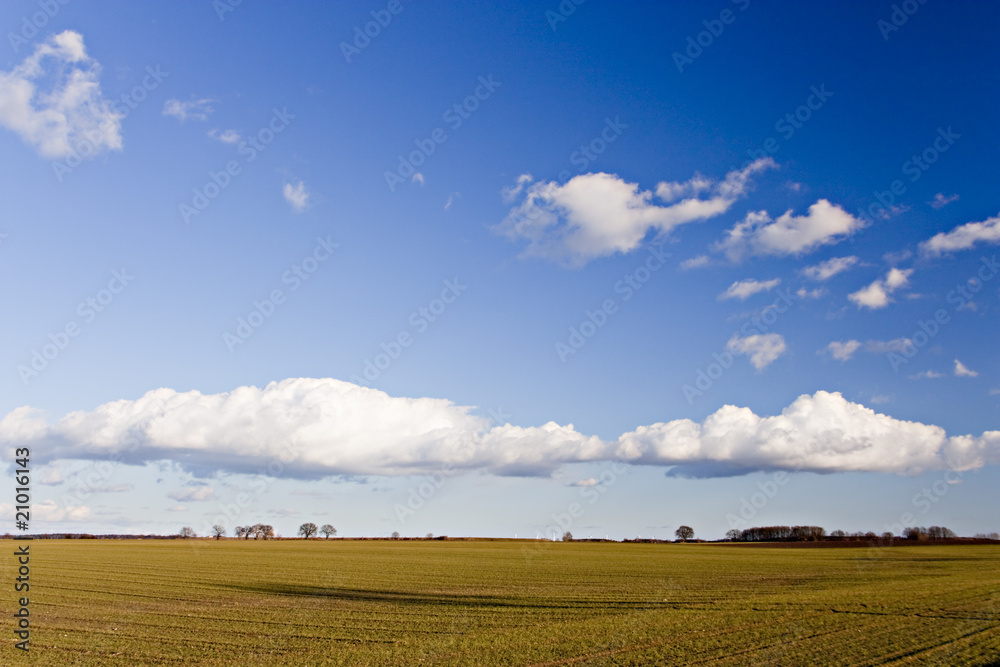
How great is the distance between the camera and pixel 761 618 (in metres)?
23.6

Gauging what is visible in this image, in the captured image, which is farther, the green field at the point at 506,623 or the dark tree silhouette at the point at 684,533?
the dark tree silhouette at the point at 684,533

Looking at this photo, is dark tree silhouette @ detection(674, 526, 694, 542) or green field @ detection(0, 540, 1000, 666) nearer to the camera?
green field @ detection(0, 540, 1000, 666)

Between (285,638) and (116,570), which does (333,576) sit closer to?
(116,570)

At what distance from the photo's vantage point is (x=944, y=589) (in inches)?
1335

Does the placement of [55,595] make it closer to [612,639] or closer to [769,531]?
[612,639]

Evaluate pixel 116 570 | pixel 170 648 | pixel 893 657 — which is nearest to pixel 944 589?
pixel 893 657

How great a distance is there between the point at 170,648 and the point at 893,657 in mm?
19686

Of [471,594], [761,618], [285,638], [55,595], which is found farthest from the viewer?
[471,594]

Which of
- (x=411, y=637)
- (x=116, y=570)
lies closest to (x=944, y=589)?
(x=411, y=637)

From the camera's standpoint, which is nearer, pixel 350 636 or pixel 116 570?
pixel 350 636

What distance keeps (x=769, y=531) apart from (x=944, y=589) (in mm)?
173997

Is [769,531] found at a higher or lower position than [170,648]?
lower

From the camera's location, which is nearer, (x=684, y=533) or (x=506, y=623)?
(x=506, y=623)

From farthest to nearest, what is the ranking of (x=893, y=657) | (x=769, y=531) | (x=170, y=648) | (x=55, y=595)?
(x=769, y=531) < (x=55, y=595) < (x=170, y=648) < (x=893, y=657)
